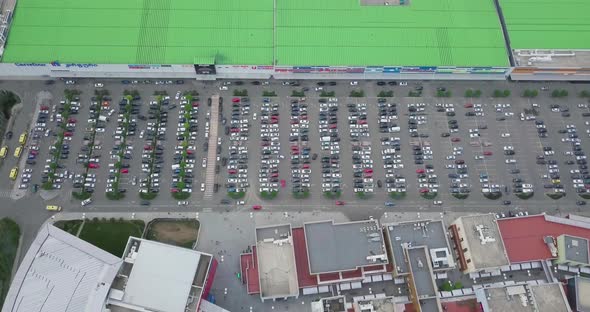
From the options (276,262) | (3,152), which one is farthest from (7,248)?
(276,262)

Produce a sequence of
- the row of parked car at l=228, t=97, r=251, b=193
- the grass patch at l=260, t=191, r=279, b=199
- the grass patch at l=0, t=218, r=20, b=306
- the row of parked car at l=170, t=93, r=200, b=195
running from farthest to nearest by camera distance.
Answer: the row of parked car at l=228, t=97, r=251, b=193, the row of parked car at l=170, t=93, r=200, b=195, the grass patch at l=260, t=191, r=279, b=199, the grass patch at l=0, t=218, r=20, b=306

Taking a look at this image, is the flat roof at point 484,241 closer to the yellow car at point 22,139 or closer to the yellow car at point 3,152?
the yellow car at point 22,139

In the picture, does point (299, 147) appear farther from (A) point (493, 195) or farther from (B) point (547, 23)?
(B) point (547, 23)

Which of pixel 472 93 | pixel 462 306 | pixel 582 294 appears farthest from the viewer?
pixel 472 93

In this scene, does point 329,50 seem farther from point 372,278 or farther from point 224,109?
point 372,278

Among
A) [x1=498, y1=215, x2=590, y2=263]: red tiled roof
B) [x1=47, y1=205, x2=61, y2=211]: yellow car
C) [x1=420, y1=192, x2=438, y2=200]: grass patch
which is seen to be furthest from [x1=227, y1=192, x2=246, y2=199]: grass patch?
[x1=498, y1=215, x2=590, y2=263]: red tiled roof

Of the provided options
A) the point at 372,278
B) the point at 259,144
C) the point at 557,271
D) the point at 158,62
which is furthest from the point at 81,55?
the point at 557,271

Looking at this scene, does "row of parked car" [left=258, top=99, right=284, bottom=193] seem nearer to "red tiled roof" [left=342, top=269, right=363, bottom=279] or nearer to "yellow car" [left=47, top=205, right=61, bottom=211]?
"red tiled roof" [left=342, top=269, right=363, bottom=279]
